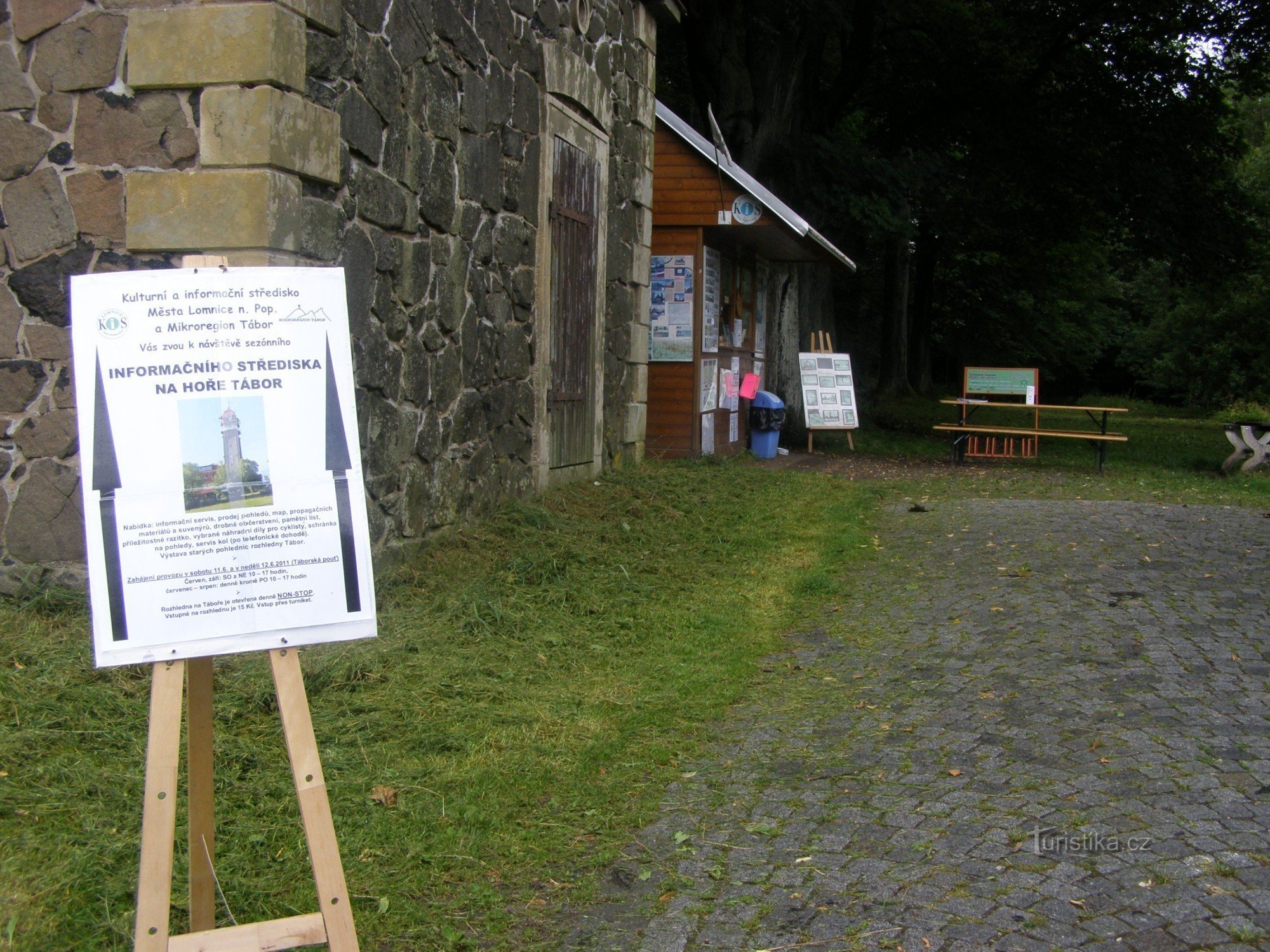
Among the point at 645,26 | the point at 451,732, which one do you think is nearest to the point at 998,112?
the point at 645,26

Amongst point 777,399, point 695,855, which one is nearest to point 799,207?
point 777,399

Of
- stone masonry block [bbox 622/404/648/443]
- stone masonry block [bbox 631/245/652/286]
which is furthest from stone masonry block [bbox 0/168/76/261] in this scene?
stone masonry block [bbox 631/245/652/286]

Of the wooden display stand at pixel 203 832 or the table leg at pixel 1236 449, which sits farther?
the table leg at pixel 1236 449

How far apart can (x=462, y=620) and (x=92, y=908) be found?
114 inches

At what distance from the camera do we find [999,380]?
1731cm

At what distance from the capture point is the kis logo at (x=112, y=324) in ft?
9.16

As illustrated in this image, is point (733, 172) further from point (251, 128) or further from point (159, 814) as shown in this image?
point (159, 814)

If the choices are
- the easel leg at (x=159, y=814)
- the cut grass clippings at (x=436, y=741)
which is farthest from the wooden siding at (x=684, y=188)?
the easel leg at (x=159, y=814)

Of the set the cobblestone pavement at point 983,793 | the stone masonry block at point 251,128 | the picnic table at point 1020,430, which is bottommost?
the cobblestone pavement at point 983,793

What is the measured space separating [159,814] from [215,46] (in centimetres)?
376

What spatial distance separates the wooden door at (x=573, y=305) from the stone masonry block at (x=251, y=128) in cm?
378

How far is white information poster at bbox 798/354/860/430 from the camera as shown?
661 inches

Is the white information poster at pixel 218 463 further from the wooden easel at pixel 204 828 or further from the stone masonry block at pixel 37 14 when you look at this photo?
the stone masonry block at pixel 37 14

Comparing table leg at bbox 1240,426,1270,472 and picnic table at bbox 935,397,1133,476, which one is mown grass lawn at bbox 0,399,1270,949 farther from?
table leg at bbox 1240,426,1270,472
